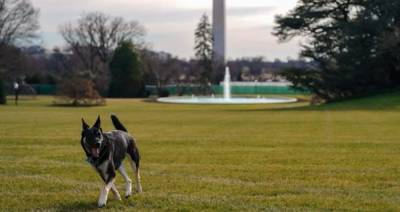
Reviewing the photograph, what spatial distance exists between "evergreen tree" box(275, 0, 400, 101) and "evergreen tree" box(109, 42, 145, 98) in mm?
24812

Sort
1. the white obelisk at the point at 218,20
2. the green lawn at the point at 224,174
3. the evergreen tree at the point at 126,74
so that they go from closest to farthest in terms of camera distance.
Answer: the green lawn at the point at 224,174, the evergreen tree at the point at 126,74, the white obelisk at the point at 218,20

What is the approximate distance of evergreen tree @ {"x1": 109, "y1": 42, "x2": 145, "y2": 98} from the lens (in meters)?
78.3

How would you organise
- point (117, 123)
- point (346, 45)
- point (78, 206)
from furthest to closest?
point (346, 45) < point (117, 123) < point (78, 206)

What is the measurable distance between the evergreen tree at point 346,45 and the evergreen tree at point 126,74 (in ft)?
81.4

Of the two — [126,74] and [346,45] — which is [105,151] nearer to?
[346,45]

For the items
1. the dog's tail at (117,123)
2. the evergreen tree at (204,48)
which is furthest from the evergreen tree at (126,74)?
the dog's tail at (117,123)

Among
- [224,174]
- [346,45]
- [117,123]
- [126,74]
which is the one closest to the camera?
[117,123]

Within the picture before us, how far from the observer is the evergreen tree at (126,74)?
78.3 meters

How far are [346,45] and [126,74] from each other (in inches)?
1380

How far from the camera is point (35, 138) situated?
1947 centimetres

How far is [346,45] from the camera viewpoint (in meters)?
52.1

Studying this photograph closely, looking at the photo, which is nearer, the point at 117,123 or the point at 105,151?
the point at 105,151

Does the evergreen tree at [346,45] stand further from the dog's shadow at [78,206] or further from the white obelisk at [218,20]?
the white obelisk at [218,20]

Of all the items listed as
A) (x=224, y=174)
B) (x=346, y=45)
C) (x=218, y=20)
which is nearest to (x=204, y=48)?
(x=218, y=20)
